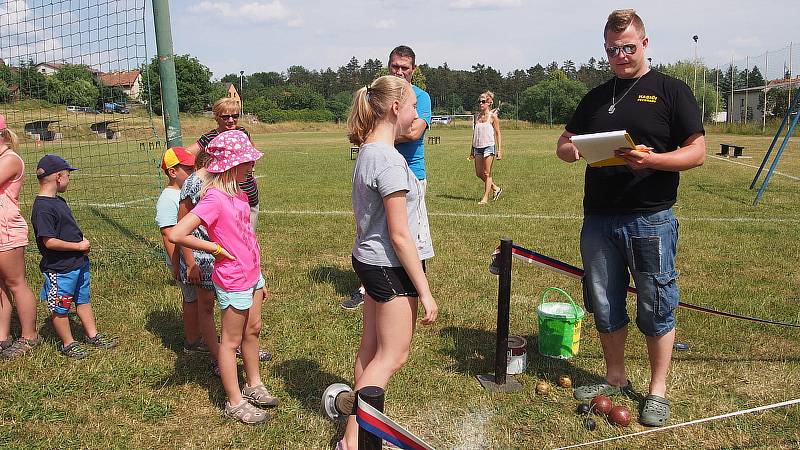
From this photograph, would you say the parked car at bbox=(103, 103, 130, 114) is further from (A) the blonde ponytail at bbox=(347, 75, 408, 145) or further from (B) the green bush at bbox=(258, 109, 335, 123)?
(B) the green bush at bbox=(258, 109, 335, 123)

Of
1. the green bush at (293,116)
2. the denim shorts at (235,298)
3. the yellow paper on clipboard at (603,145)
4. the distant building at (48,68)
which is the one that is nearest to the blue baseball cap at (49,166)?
the denim shorts at (235,298)

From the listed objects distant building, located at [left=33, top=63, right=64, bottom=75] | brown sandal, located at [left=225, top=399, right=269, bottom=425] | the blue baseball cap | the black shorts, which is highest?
distant building, located at [left=33, top=63, right=64, bottom=75]

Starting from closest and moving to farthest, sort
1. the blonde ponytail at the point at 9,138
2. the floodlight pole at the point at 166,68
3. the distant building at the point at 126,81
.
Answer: the blonde ponytail at the point at 9,138 → the floodlight pole at the point at 166,68 → the distant building at the point at 126,81

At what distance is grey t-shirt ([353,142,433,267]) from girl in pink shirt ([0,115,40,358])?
9.84 feet

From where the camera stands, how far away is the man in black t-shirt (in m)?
3.43

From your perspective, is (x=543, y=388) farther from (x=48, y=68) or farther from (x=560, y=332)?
(x=48, y=68)

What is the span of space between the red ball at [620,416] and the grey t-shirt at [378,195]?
165 cm

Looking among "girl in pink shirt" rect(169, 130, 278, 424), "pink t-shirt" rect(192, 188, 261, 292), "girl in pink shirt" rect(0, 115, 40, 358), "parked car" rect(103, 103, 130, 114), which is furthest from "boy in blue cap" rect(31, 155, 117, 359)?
"parked car" rect(103, 103, 130, 114)

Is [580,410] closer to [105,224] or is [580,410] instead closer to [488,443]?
[488,443]

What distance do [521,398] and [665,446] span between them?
896mm

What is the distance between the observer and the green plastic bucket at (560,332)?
4.52 meters

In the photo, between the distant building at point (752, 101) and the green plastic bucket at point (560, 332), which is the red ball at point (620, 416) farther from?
the distant building at point (752, 101)

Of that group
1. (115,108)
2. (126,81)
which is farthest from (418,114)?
(115,108)

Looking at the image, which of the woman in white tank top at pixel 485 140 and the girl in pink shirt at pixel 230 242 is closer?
the girl in pink shirt at pixel 230 242
